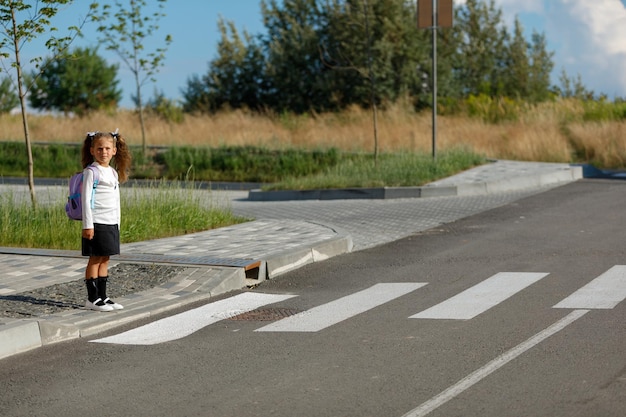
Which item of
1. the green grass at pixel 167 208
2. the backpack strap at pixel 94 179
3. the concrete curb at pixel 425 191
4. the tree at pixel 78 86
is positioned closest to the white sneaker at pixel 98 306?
the backpack strap at pixel 94 179

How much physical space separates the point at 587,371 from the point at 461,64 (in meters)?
42.2

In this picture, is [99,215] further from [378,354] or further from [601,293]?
[601,293]

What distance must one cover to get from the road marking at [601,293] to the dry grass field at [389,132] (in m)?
15.9

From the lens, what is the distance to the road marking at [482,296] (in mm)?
8859

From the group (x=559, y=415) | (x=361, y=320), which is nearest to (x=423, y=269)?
(x=361, y=320)

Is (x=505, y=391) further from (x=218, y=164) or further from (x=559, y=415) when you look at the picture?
(x=218, y=164)

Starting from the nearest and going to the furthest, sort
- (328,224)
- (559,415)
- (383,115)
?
(559,415)
(328,224)
(383,115)

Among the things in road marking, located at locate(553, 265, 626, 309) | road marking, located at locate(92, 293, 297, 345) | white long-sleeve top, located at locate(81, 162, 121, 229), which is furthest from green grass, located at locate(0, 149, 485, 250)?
road marking, located at locate(553, 265, 626, 309)

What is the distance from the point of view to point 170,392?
21.2 feet

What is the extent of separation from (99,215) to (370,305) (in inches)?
96.7

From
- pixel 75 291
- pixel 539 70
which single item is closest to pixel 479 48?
pixel 539 70

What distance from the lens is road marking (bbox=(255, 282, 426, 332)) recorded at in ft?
28.0

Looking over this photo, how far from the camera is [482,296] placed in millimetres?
9695

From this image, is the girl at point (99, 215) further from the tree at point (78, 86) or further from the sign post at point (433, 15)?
the tree at point (78, 86)
